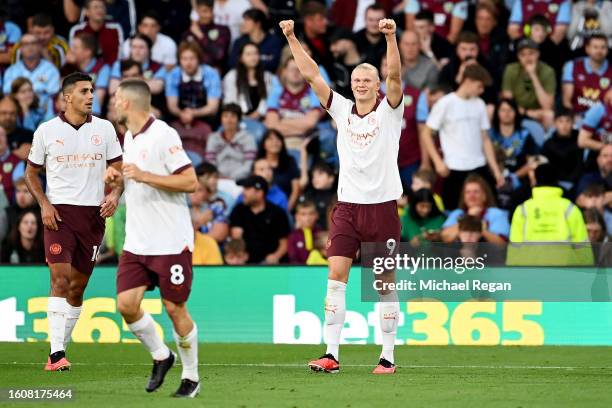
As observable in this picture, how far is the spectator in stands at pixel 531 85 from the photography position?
19.9 m

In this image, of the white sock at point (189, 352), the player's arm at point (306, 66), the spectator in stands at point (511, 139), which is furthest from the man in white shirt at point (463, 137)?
the white sock at point (189, 352)

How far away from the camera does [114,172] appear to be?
9688 mm

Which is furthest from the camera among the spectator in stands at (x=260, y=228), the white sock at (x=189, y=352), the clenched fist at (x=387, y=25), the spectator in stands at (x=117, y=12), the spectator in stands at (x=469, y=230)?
the spectator in stands at (x=117, y=12)

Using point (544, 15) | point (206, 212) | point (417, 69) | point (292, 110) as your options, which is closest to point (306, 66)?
point (206, 212)

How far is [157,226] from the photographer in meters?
9.98

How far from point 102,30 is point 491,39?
5.85 metres

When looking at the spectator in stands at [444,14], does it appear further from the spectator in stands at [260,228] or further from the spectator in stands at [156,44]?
the spectator in stands at [260,228]

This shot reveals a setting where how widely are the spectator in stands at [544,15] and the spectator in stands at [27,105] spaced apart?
7004 mm

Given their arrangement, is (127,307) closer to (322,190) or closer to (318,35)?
(322,190)

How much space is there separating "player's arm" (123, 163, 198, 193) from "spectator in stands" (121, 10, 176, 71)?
36.0 ft

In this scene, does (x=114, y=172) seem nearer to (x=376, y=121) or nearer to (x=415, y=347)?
(x=376, y=121)

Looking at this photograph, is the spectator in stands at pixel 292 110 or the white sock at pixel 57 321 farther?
the spectator in stands at pixel 292 110

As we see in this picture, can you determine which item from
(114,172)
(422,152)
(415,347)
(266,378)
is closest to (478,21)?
(422,152)

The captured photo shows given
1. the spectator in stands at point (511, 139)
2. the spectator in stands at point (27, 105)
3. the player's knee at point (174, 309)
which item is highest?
the spectator in stands at point (27, 105)
